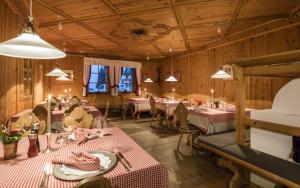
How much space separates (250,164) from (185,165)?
54.4 inches

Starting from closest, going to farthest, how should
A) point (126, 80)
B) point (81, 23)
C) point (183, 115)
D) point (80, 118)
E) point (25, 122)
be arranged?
point (25, 122) < point (80, 118) < point (183, 115) < point (81, 23) < point (126, 80)

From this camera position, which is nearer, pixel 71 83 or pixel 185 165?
pixel 185 165

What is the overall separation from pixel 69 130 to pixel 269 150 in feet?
8.10

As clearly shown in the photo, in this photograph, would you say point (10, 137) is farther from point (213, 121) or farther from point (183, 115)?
point (213, 121)

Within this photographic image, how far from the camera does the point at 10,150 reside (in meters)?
1.42

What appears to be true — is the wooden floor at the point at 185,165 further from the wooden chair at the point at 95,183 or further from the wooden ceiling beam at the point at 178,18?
the wooden ceiling beam at the point at 178,18

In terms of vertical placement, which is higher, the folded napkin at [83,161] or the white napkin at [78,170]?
the folded napkin at [83,161]

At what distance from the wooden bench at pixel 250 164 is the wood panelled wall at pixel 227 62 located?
49.2 inches

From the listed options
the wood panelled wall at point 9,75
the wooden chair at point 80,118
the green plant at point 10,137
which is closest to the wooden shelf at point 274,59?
the wooden chair at point 80,118

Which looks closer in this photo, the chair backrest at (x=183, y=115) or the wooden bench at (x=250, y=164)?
the wooden bench at (x=250, y=164)

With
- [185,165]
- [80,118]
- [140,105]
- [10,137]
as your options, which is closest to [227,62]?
[185,165]

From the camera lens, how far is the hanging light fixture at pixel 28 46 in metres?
1.18

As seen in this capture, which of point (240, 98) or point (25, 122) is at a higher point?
point (240, 98)

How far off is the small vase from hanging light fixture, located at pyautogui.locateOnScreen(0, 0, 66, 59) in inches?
26.7
